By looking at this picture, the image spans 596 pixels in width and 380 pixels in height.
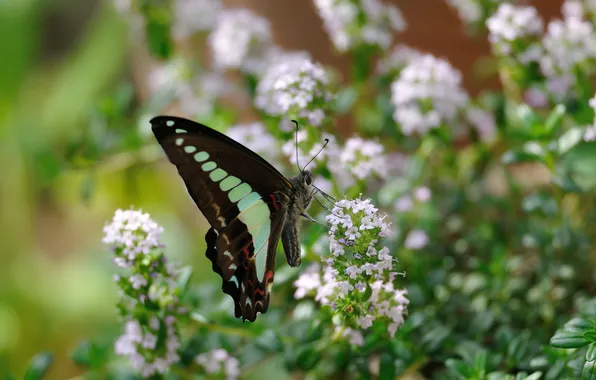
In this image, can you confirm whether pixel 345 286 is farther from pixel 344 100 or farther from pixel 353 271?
pixel 344 100

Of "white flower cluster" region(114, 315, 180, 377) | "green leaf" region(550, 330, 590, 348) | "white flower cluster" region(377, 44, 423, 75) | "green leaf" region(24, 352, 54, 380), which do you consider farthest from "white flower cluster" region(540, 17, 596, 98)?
"green leaf" region(24, 352, 54, 380)

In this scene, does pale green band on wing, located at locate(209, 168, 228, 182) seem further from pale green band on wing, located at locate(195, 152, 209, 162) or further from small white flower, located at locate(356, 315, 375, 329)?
small white flower, located at locate(356, 315, 375, 329)

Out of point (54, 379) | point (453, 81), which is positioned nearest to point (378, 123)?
point (453, 81)

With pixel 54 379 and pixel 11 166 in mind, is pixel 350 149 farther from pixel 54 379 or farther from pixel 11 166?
pixel 11 166

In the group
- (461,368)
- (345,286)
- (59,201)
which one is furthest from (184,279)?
(59,201)

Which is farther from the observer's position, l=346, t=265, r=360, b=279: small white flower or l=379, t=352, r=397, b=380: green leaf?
l=379, t=352, r=397, b=380: green leaf
